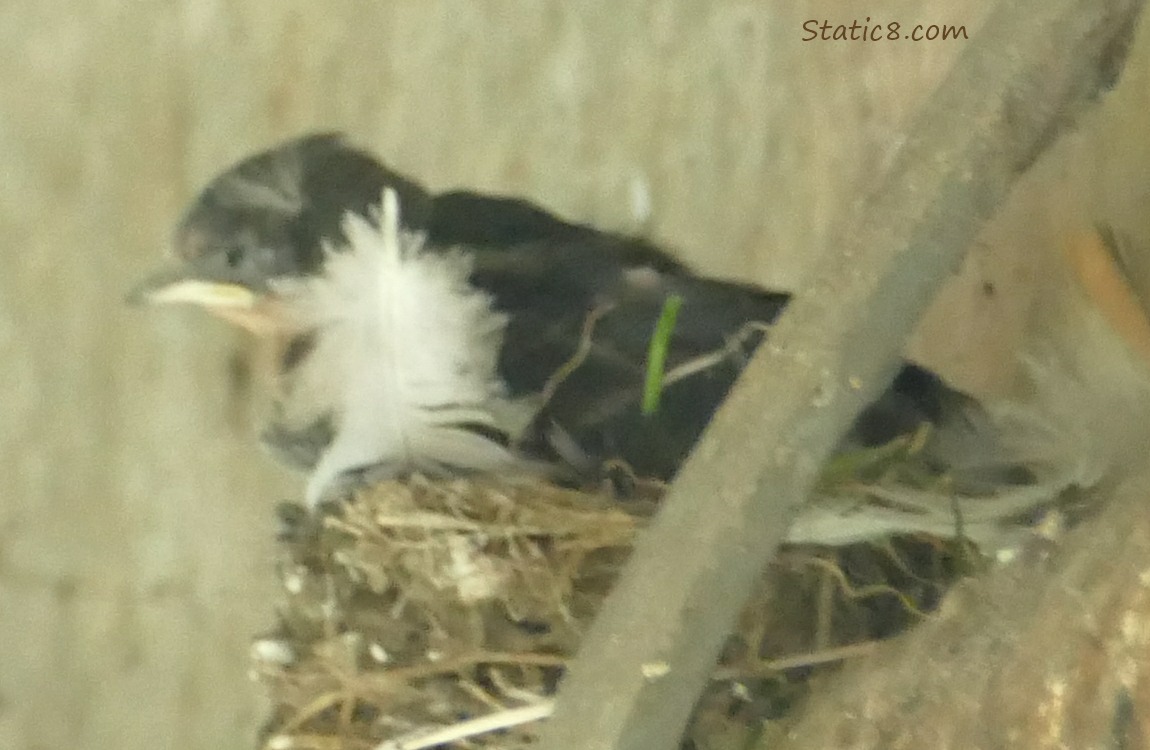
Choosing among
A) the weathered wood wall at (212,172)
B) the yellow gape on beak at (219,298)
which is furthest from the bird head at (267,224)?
the weathered wood wall at (212,172)

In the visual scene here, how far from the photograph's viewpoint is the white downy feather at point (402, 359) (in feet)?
2.32

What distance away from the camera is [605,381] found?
0.77 meters

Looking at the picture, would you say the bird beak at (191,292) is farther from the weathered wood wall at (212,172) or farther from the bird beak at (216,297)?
the weathered wood wall at (212,172)

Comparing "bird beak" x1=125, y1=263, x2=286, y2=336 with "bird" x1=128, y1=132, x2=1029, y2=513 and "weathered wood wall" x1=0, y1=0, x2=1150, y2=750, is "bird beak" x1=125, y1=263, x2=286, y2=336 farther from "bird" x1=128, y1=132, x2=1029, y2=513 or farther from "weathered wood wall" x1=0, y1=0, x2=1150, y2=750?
"weathered wood wall" x1=0, y1=0, x2=1150, y2=750

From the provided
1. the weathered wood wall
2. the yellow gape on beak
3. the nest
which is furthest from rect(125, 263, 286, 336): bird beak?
the weathered wood wall

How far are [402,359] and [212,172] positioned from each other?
48cm

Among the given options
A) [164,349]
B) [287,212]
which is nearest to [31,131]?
[164,349]

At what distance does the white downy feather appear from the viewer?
71cm

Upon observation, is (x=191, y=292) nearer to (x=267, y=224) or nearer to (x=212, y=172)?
(x=267, y=224)

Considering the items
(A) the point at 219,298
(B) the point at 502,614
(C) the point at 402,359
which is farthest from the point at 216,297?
(B) the point at 502,614

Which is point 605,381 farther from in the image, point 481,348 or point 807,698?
point 807,698

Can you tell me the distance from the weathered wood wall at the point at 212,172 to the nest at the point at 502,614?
0.39 meters

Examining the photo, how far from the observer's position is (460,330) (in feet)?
2.33

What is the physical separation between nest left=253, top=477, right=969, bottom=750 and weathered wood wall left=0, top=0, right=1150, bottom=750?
39 centimetres
